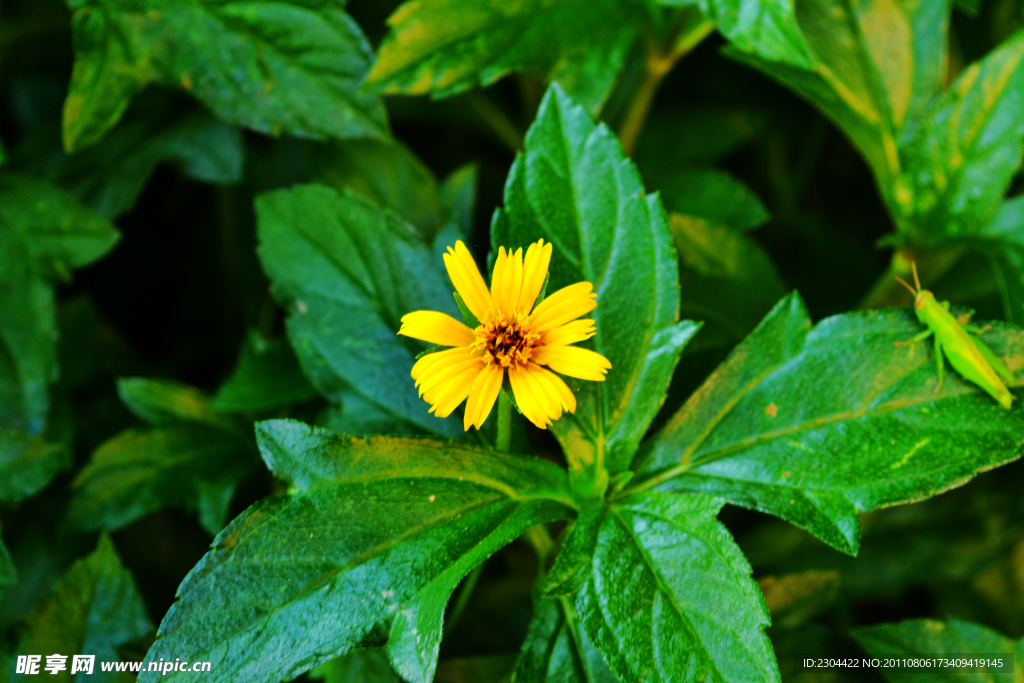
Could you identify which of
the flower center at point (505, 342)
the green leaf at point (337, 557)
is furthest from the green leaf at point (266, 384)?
the flower center at point (505, 342)

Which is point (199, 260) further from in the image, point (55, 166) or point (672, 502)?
point (672, 502)

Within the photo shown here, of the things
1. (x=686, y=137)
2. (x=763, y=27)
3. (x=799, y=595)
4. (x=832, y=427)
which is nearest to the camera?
(x=832, y=427)

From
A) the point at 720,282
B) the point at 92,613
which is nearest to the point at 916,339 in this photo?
the point at 720,282

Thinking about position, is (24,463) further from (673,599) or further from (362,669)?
(673,599)

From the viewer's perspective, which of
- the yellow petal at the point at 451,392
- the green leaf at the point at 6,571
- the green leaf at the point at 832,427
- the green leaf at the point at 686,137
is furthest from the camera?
the green leaf at the point at 686,137

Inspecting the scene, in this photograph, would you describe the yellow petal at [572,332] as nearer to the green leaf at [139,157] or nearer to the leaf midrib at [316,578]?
the leaf midrib at [316,578]

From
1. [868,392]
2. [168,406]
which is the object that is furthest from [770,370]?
[168,406]

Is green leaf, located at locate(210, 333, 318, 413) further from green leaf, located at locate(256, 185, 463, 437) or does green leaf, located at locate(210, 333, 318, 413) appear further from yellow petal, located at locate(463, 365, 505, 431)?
yellow petal, located at locate(463, 365, 505, 431)
